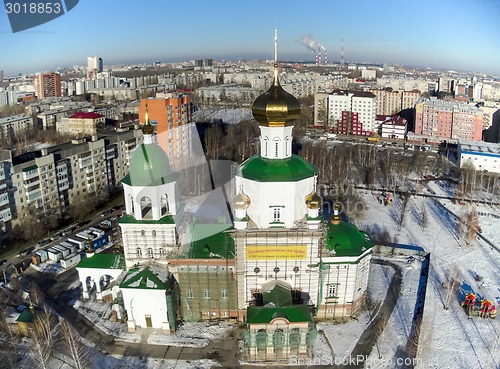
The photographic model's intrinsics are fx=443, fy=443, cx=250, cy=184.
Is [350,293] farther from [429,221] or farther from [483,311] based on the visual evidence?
[429,221]

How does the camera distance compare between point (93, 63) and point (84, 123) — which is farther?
point (93, 63)

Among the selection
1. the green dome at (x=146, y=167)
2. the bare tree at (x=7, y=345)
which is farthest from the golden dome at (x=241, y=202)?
the bare tree at (x=7, y=345)

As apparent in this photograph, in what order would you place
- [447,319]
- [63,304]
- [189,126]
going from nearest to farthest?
[447,319] < [63,304] < [189,126]

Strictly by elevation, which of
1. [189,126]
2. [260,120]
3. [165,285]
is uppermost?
[260,120]

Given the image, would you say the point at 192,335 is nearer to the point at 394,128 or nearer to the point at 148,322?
the point at 148,322

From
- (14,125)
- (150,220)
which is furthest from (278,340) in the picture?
(14,125)

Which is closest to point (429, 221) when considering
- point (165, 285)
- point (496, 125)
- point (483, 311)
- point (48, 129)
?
point (483, 311)
